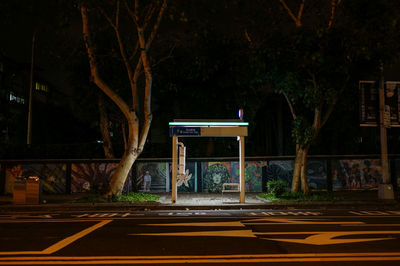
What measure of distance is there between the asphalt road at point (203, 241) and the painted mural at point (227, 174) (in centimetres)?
1078

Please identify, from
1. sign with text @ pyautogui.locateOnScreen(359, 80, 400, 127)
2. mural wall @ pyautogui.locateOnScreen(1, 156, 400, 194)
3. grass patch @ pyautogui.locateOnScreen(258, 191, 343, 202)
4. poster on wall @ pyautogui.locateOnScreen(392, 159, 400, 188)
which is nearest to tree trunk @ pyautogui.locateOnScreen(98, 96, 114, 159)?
mural wall @ pyautogui.locateOnScreen(1, 156, 400, 194)

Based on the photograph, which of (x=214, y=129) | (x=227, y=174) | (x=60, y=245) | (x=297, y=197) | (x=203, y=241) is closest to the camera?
(x=60, y=245)

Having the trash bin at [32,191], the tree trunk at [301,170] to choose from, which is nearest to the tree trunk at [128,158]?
the trash bin at [32,191]

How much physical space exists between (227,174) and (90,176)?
8363 mm

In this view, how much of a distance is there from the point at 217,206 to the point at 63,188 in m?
11.2

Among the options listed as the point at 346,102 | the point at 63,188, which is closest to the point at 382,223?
the point at 346,102

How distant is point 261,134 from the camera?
1596 inches

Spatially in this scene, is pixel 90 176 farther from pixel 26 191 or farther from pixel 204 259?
pixel 204 259

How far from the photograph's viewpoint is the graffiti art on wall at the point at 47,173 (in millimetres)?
21406

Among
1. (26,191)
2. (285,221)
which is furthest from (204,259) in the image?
(26,191)

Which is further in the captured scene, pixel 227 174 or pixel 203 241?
pixel 227 174

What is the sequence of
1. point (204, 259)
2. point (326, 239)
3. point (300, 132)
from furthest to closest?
point (300, 132) < point (326, 239) < point (204, 259)

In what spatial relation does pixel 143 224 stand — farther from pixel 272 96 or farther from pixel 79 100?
pixel 272 96

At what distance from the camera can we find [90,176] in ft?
70.9
